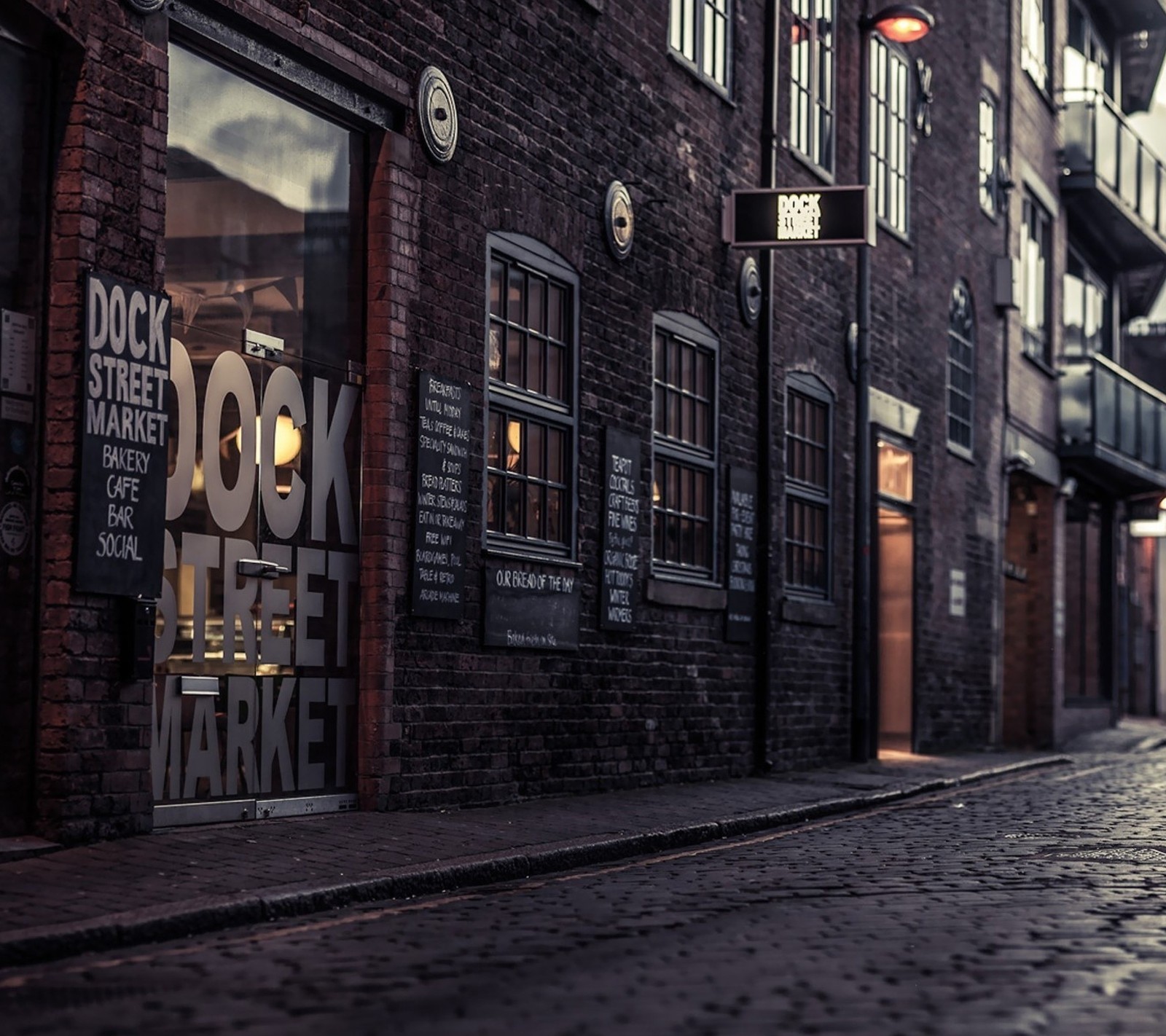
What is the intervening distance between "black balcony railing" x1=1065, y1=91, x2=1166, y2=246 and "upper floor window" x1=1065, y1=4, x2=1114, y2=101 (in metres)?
0.16

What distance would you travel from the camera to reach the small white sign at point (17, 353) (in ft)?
28.8

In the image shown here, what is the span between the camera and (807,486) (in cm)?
1881

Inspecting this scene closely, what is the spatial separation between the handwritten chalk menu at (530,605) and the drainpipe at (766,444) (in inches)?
150

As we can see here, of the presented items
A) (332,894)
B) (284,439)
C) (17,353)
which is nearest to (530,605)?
(284,439)

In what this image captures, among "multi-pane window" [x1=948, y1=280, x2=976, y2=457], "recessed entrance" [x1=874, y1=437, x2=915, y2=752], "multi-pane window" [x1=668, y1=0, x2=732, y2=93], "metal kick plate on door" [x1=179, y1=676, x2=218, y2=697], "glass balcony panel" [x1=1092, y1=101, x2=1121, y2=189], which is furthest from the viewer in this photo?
"glass balcony panel" [x1=1092, y1=101, x2=1121, y2=189]

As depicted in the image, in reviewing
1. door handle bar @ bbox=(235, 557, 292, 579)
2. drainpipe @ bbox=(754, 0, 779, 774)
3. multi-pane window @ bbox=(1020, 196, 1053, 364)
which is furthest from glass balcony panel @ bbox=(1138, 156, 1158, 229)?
door handle bar @ bbox=(235, 557, 292, 579)

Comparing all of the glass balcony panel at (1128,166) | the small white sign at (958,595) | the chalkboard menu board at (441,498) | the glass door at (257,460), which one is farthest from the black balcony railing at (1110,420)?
the glass door at (257,460)

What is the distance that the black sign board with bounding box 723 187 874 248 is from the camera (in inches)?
621

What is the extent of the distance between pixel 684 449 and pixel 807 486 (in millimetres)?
3148

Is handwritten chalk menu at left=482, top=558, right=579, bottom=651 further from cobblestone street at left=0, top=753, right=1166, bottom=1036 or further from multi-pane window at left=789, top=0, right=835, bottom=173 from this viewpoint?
multi-pane window at left=789, top=0, right=835, bottom=173

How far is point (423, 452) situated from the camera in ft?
38.8

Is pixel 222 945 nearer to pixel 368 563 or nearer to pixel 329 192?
pixel 368 563

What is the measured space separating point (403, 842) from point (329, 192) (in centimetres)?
380

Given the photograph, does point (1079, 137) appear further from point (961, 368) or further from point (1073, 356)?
point (961, 368)
